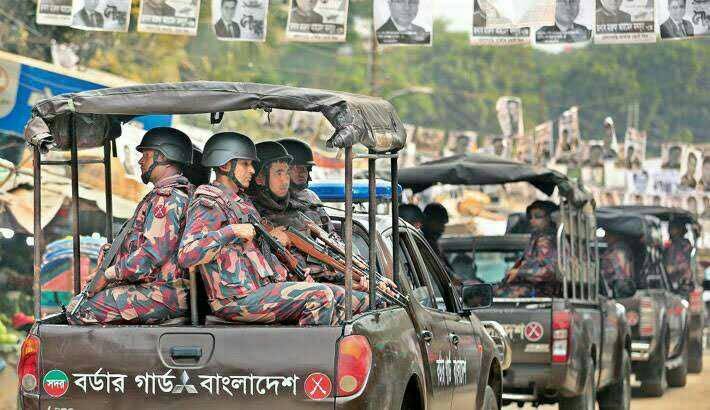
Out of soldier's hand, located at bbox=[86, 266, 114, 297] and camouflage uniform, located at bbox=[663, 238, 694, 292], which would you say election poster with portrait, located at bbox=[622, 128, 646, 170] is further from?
soldier's hand, located at bbox=[86, 266, 114, 297]

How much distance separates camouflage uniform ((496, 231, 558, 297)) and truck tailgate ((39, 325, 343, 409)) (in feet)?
24.1

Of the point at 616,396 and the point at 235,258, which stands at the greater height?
the point at 235,258

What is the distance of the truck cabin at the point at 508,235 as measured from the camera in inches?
548

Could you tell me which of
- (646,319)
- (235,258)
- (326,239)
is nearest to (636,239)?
(646,319)

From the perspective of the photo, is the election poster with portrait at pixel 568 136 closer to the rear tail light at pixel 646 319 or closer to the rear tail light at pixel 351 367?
the rear tail light at pixel 646 319

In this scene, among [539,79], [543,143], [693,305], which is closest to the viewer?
[693,305]

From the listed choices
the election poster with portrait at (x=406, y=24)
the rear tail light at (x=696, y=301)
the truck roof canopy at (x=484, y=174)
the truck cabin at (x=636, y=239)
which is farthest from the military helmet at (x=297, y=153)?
the rear tail light at (x=696, y=301)

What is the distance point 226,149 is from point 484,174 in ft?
26.2

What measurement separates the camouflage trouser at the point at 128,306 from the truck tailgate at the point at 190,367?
216 mm

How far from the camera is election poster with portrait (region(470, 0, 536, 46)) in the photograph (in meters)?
16.2

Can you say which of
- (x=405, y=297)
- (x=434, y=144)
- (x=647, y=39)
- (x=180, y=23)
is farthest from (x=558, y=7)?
(x=434, y=144)

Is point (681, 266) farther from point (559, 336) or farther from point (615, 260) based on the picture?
point (559, 336)

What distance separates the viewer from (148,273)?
6.96m

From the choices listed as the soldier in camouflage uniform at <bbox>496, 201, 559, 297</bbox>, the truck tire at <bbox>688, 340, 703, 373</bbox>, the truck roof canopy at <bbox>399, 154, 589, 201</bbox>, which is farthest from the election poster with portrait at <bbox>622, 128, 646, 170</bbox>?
the soldier in camouflage uniform at <bbox>496, 201, 559, 297</bbox>
